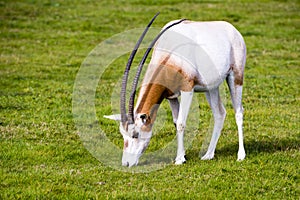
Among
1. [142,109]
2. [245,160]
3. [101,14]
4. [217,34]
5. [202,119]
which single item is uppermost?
[217,34]

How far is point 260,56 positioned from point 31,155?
13151 mm

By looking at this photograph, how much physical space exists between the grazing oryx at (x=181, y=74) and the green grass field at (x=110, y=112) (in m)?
0.59

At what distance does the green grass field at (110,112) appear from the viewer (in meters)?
8.65

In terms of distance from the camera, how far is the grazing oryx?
941 cm

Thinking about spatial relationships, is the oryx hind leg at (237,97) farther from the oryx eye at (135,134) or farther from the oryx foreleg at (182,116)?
the oryx eye at (135,134)

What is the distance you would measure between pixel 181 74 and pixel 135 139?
1337mm

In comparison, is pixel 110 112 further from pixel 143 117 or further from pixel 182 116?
pixel 143 117

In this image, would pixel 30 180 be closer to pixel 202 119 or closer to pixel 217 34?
pixel 217 34

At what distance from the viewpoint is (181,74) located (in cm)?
964

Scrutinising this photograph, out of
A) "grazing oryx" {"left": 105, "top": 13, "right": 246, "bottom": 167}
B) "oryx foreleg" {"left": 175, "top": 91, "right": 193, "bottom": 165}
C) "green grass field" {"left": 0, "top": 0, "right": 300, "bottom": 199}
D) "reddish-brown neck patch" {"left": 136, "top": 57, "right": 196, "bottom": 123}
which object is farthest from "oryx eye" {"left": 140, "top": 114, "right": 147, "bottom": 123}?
"green grass field" {"left": 0, "top": 0, "right": 300, "bottom": 199}

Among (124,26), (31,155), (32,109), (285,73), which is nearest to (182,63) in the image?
(31,155)

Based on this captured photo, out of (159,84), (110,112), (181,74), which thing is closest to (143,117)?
(159,84)

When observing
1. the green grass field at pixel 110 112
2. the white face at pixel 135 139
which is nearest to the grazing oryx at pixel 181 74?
the white face at pixel 135 139

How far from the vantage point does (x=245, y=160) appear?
32.8 feet
